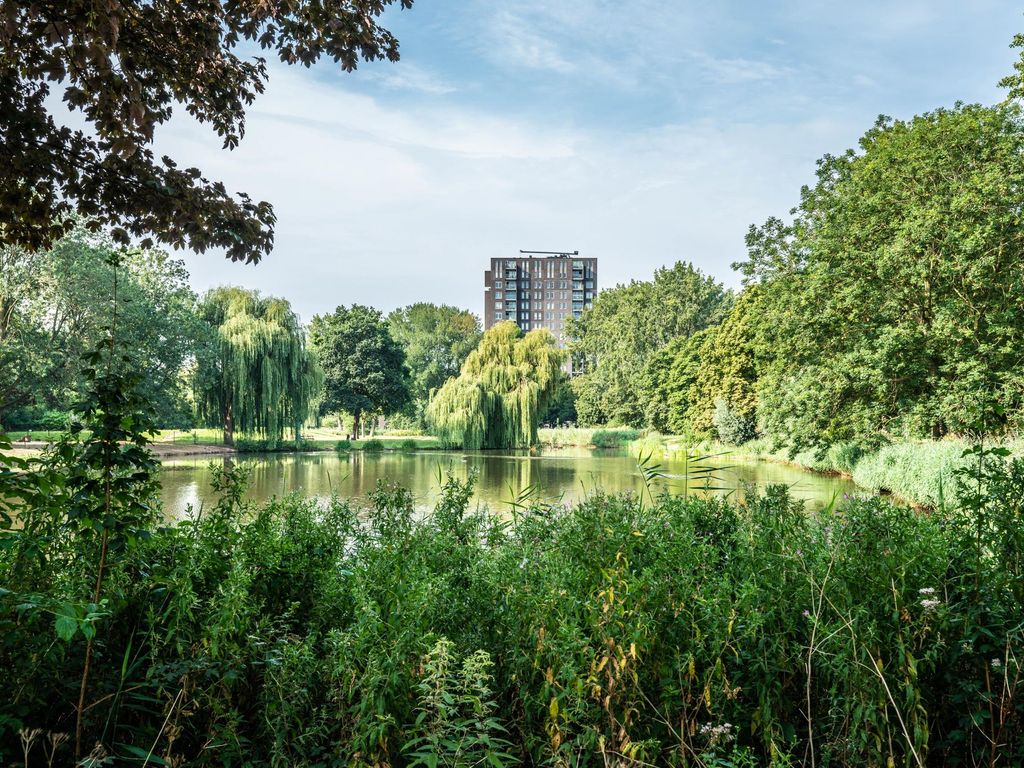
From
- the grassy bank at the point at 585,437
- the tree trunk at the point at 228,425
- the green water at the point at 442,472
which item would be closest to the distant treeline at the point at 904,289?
the green water at the point at 442,472

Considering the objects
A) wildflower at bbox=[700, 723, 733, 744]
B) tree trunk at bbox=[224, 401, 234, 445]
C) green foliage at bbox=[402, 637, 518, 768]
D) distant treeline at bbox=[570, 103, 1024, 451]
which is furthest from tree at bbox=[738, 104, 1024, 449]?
tree trunk at bbox=[224, 401, 234, 445]

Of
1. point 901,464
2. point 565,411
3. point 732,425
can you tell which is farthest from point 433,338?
point 901,464

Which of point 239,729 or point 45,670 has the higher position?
point 45,670

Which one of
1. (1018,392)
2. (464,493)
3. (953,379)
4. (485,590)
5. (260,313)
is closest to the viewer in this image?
(485,590)

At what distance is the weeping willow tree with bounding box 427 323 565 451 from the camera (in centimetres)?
3024

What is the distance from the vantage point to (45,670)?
2533 millimetres

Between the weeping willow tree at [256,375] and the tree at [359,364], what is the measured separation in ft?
46.1

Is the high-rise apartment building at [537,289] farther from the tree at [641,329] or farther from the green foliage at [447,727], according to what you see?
the green foliage at [447,727]

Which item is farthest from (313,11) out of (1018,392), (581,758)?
(1018,392)

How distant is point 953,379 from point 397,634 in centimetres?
1862

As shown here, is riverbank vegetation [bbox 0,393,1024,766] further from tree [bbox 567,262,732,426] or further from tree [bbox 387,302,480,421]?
tree [bbox 387,302,480,421]

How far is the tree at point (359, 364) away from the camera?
4288cm

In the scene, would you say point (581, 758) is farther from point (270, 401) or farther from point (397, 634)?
point (270, 401)

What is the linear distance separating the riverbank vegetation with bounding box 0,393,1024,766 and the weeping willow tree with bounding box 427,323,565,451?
2682 centimetres
